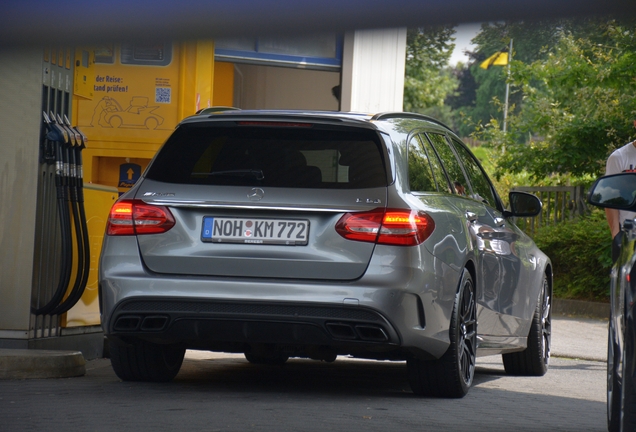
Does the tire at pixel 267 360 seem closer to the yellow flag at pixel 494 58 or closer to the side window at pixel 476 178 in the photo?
the side window at pixel 476 178

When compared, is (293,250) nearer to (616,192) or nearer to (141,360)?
(141,360)

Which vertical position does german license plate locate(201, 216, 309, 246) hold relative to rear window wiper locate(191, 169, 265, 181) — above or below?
below

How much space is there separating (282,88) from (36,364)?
13.7 m

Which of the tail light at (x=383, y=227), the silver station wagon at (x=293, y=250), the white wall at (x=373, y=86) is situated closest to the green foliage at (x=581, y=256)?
the white wall at (x=373, y=86)

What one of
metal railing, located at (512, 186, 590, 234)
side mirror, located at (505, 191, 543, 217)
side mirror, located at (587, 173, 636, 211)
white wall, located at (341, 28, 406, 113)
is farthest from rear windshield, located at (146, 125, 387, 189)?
metal railing, located at (512, 186, 590, 234)

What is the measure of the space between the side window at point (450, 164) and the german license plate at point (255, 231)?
4.76 ft

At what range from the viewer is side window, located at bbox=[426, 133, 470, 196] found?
650 cm

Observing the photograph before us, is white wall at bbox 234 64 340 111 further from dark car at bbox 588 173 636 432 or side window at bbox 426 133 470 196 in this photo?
dark car at bbox 588 173 636 432

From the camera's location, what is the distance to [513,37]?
0.86m

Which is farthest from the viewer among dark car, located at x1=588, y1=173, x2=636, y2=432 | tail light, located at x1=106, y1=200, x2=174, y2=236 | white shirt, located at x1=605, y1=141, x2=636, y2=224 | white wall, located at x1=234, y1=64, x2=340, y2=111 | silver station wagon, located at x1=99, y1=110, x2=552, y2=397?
white wall, located at x1=234, y1=64, x2=340, y2=111

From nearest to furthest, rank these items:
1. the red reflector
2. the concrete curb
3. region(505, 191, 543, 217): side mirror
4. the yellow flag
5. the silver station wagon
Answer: the yellow flag < the silver station wagon < the red reflector < the concrete curb < region(505, 191, 543, 217): side mirror

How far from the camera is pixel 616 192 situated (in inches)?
163

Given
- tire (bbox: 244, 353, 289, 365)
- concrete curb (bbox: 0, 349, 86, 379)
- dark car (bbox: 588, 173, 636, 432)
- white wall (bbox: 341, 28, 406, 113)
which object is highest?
white wall (bbox: 341, 28, 406, 113)

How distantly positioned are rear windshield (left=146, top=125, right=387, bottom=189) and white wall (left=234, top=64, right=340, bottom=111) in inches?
468
